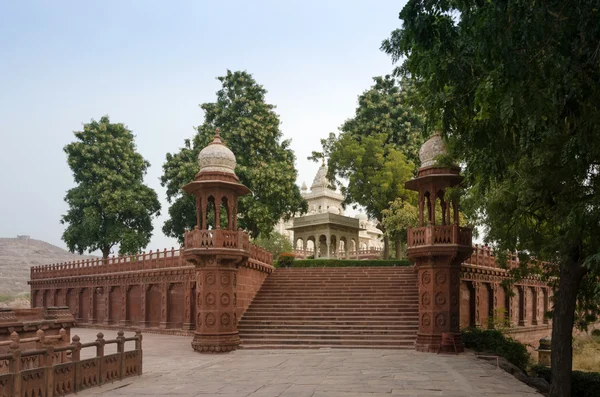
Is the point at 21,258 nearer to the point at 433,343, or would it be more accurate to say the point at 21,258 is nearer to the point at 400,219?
the point at 400,219

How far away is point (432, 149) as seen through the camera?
2200 centimetres

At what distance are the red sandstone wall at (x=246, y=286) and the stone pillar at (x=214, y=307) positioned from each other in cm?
351

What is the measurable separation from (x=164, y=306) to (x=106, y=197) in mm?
14258

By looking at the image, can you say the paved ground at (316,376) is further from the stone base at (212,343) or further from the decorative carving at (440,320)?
the decorative carving at (440,320)

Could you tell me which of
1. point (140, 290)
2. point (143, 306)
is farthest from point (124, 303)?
point (143, 306)

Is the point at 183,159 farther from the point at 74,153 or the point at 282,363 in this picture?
the point at 282,363

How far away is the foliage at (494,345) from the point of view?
72.6 feet

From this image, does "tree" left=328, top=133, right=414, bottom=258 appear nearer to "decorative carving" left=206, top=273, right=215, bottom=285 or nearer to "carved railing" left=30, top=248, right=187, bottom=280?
"carved railing" left=30, top=248, right=187, bottom=280

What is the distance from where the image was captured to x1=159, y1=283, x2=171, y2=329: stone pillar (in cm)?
3178

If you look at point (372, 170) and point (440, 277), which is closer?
point (440, 277)

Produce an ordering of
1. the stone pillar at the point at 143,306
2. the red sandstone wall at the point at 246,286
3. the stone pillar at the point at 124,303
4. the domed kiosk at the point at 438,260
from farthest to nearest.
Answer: the stone pillar at the point at 124,303
the stone pillar at the point at 143,306
the red sandstone wall at the point at 246,286
the domed kiosk at the point at 438,260


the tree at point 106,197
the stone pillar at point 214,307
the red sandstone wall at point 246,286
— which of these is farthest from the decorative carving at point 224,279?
the tree at point 106,197

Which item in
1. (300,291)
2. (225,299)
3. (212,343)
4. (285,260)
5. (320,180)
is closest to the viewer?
(212,343)

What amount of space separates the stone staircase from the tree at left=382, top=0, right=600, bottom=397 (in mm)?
9081
